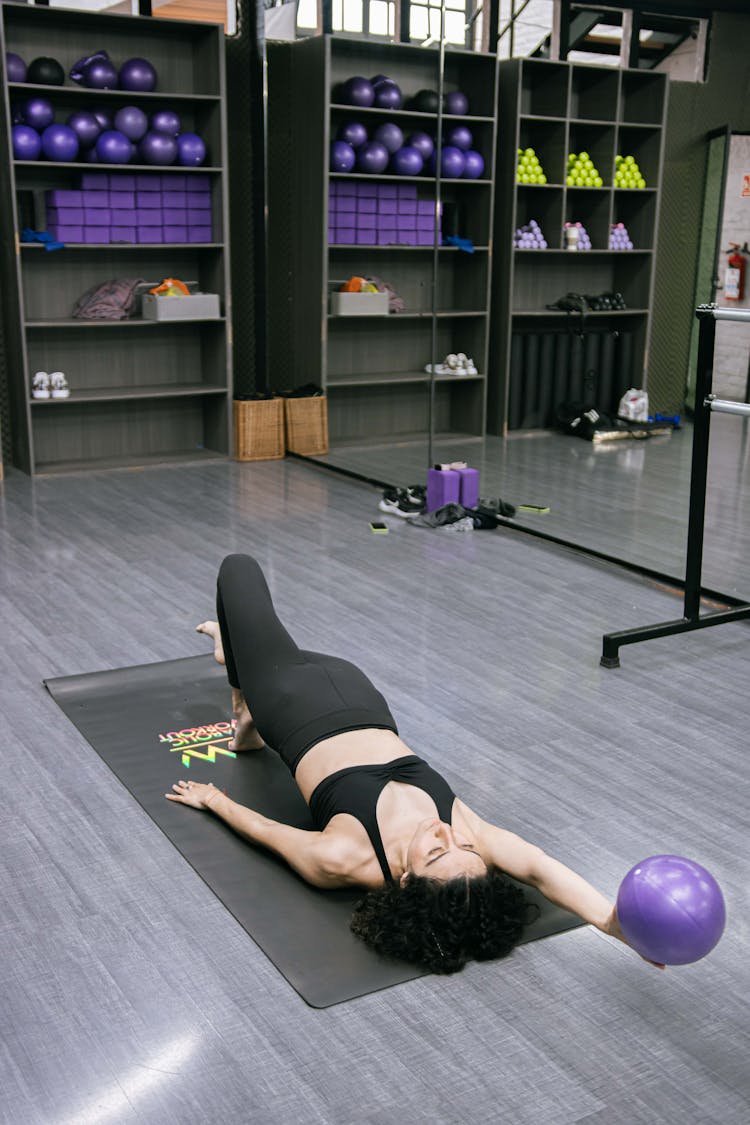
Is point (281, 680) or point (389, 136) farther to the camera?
point (389, 136)

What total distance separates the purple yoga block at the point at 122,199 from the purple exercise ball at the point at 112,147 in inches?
7.5

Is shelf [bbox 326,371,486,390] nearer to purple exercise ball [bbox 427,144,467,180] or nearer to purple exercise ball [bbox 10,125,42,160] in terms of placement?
purple exercise ball [bbox 427,144,467,180]

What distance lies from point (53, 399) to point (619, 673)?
3.93m

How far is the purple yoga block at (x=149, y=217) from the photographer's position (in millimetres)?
6422

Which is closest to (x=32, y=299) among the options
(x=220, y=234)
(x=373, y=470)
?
(x=220, y=234)

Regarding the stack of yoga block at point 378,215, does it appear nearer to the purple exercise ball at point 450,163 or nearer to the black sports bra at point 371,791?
the purple exercise ball at point 450,163

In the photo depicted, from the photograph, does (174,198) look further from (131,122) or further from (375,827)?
(375,827)

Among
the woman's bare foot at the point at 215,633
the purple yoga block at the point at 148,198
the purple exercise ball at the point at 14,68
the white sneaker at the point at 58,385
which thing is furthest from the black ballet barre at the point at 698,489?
the purple exercise ball at the point at 14,68

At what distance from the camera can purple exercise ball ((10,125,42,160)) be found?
19.4ft

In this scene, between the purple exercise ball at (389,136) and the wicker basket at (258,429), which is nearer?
the purple exercise ball at (389,136)

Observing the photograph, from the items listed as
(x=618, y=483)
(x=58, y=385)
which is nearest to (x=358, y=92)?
(x=58, y=385)

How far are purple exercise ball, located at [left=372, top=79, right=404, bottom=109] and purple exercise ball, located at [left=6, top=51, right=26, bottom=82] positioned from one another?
2.00 meters

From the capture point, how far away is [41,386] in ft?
21.1

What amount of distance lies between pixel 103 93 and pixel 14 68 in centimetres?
47
